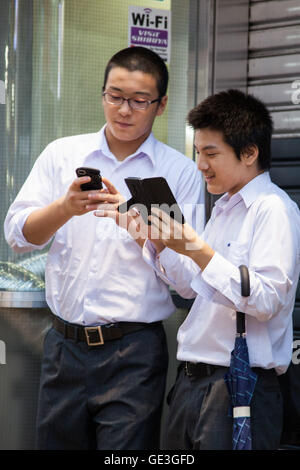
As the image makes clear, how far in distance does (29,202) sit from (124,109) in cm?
56

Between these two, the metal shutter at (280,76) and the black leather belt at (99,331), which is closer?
the black leather belt at (99,331)

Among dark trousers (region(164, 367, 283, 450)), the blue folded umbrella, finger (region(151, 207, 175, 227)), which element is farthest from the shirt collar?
dark trousers (region(164, 367, 283, 450))

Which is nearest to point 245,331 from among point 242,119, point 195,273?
point 195,273

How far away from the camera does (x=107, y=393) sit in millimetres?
2805

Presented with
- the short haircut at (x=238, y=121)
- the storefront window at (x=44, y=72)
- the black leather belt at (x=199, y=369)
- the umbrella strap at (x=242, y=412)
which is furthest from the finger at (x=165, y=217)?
the storefront window at (x=44, y=72)

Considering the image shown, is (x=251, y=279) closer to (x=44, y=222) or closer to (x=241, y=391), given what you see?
(x=241, y=391)

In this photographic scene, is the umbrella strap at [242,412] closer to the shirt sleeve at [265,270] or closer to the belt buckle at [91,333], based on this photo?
the shirt sleeve at [265,270]

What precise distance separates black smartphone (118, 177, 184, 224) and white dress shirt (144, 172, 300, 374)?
A: 0.71 feet

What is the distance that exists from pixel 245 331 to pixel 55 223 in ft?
2.88

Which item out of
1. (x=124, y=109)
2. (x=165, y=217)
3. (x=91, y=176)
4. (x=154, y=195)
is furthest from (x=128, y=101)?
(x=165, y=217)

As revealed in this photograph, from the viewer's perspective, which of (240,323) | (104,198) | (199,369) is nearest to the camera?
(240,323)

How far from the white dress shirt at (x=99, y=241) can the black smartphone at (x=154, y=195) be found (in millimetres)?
334

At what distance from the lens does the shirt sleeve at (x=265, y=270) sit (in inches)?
93.3
